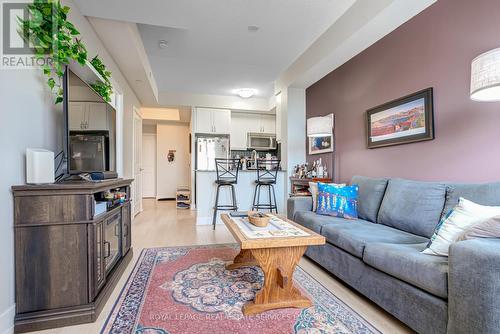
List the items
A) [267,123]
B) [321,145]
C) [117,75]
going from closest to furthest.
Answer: [117,75]
[321,145]
[267,123]

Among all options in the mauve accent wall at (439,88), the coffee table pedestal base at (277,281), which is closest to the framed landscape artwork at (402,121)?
the mauve accent wall at (439,88)

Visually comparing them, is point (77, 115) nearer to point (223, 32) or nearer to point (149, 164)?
point (223, 32)

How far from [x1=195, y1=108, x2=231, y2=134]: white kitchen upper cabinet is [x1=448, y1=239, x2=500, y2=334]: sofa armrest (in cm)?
552

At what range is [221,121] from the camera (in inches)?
248

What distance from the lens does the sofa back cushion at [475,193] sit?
163 cm

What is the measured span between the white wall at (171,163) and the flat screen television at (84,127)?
5716mm

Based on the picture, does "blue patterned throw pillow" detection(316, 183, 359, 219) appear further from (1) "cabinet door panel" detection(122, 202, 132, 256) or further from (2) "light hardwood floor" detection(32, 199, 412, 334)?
(1) "cabinet door panel" detection(122, 202, 132, 256)

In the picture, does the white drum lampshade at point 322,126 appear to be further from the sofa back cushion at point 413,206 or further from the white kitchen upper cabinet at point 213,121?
the white kitchen upper cabinet at point 213,121

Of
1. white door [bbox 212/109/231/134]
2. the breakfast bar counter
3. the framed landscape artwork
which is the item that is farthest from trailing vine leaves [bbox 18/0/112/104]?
white door [bbox 212/109/231/134]

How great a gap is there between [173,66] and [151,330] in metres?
3.99

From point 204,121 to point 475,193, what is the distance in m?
5.35

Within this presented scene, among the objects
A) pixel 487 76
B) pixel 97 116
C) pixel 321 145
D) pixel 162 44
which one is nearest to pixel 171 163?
pixel 162 44

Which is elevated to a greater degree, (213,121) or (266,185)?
(213,121)

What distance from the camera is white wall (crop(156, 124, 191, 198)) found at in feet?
26.4
